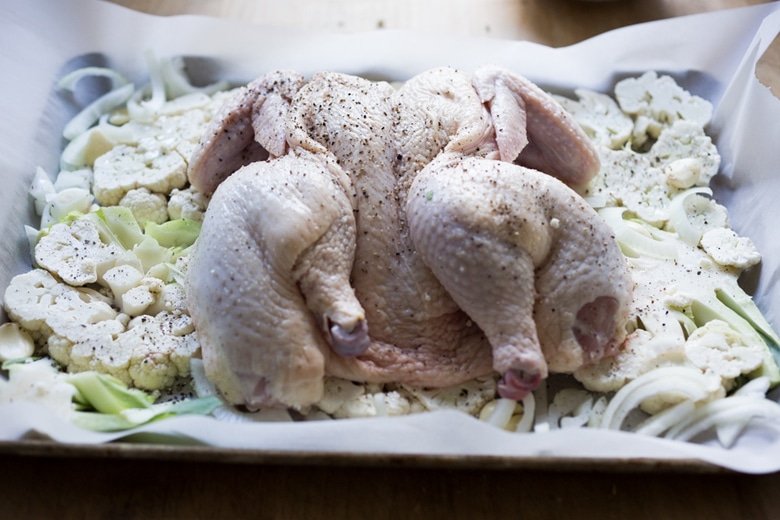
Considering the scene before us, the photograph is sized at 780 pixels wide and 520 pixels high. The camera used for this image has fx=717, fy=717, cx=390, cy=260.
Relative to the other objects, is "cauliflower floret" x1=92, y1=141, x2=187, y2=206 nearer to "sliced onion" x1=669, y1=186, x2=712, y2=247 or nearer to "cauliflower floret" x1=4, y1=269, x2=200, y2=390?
"cauliflower floret" x1=4, y1=269, x2=200, y2=390

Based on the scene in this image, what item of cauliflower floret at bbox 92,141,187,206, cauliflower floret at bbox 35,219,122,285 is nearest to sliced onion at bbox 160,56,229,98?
cauliflower floret at bbox 92,141,187,206

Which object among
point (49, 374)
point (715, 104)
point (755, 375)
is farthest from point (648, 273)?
point (49, 374)

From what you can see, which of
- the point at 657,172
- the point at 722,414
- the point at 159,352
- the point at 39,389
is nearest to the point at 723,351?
the point at 722,414

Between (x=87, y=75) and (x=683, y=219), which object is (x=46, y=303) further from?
(x=683, y=219)

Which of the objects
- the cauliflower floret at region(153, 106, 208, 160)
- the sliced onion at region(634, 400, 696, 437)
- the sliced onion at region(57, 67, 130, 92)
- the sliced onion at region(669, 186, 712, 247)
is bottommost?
the sliced onion at region(634, 400, 696, 437)

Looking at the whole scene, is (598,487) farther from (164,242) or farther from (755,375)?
(164,242)

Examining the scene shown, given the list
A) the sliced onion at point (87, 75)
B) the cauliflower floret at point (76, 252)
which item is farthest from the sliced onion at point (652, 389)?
the sliced onion at point (87, 75)

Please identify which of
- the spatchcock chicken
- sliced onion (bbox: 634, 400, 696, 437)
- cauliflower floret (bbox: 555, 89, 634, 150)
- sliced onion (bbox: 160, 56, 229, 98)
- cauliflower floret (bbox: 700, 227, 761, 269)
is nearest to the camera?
the spatchcock chicken

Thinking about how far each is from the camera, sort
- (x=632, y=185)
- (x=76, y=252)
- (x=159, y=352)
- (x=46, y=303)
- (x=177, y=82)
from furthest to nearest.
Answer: (x=177, y=82), (x=632, y=185), (x=76, y=252), (x=46, y=303), (x=159, y=352)
